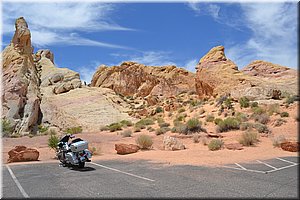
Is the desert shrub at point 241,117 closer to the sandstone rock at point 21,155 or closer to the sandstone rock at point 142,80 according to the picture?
the sandstone rock at point 21,155

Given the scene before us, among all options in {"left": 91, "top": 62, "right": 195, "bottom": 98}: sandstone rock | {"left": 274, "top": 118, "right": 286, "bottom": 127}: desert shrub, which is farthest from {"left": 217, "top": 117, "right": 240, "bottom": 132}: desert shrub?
{"left": 91, "top": 62, "right": 195, "bottom": 98}: sandstone rock

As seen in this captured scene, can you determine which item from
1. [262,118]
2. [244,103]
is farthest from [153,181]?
[244,103]

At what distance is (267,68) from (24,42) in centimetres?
3551

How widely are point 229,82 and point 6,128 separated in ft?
73.0

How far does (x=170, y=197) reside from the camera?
21.9 ft

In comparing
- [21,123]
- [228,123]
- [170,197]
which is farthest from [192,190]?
[21,123]

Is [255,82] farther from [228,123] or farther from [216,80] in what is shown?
[228,123]

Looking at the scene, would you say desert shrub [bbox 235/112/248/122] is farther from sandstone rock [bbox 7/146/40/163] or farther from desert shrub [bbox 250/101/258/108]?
sandstone rock [bbox 7/146/40/163]

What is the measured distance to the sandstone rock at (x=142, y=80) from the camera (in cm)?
6812

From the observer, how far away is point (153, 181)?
838 cm

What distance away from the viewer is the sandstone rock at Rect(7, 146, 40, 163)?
13227 mm

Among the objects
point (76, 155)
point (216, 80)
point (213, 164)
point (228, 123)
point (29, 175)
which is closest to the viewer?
point (29, 175)

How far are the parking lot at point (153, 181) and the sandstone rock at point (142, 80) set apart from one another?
55.2m

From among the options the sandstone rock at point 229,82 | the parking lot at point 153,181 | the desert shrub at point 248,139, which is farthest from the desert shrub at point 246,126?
the parking lot at point 153,181
